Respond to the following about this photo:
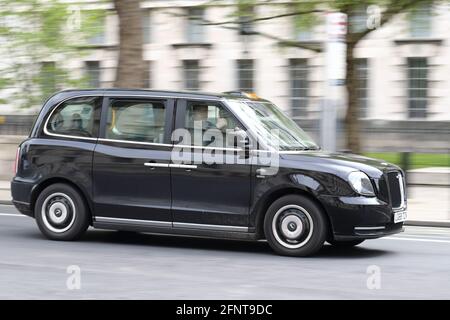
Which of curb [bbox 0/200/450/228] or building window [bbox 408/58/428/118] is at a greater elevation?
building window [bbox 408/58/428/118]

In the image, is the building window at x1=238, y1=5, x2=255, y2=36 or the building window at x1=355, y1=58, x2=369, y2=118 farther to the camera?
the building window at x1=355, y1=58, x2=369, y2=118

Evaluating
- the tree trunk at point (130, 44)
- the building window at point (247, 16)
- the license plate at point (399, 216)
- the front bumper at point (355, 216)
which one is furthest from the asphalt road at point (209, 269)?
the building window at point (247, 16)

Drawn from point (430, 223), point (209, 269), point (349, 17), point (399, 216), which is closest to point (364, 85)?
point (349, 17)

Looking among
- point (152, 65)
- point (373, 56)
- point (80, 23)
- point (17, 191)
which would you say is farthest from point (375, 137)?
point (17, 191)

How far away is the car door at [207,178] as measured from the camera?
10.0 m

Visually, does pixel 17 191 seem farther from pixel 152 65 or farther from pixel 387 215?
pixel 152 65

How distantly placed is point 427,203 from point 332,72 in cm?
332

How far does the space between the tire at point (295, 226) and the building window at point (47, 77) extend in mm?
14016

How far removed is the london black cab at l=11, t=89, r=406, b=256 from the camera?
32.0ft

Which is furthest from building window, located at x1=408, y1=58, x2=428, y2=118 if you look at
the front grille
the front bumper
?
the front bumper

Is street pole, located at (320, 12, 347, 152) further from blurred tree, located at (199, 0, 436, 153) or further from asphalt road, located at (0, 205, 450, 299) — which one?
asphalt road, located at (0, 205, 450, 299)

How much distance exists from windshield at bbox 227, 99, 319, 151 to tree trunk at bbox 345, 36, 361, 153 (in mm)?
6849
